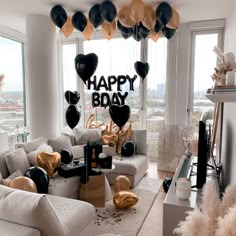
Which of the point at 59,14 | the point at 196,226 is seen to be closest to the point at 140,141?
the point at 59,14

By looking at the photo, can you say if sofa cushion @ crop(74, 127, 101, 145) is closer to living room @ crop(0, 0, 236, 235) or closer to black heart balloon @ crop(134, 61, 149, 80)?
living room @ crop(0, 0, 236, 235)

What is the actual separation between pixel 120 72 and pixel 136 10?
2.05 meters

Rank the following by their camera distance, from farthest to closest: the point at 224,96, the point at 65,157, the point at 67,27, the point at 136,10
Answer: the point at 67,27, the point at 65,157, the point at 136,10, the point at 224,96

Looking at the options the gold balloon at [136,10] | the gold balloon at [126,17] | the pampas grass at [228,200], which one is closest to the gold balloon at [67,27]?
the gold balloon at [126,17]

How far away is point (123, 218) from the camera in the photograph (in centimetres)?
266

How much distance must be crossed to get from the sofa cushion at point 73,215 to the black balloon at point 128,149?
1.72m

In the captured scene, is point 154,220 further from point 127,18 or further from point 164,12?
point 164,12

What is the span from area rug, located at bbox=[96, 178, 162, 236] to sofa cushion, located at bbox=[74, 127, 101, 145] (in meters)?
1.43

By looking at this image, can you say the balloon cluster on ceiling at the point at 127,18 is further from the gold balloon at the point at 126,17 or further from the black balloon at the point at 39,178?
the black balloon at the point at 39,178

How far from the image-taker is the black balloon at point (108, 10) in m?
2.87

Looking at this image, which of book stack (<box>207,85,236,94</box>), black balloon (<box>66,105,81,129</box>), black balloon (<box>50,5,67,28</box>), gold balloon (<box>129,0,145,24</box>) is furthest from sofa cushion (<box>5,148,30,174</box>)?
book stack (<box>207,85,236,94</box>)

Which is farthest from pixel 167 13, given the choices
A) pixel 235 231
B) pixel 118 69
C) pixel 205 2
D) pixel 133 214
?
pixel 235 231

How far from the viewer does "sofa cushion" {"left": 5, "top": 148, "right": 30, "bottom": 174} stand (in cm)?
258

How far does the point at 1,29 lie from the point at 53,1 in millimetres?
1636
